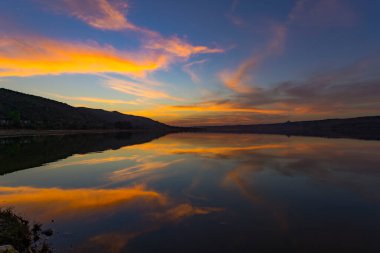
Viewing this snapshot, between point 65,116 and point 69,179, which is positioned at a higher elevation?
point 65,116

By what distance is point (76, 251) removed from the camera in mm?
9852

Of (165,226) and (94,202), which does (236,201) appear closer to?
(165,226)

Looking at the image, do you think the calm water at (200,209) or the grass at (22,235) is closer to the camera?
the grass at (22,235)

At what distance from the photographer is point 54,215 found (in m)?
13.5

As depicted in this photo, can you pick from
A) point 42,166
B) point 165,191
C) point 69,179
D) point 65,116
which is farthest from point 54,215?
point 65,116

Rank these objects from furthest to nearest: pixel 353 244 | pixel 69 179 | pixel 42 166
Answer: pixel 42 166 → pixel 69 179 → pixel 353 244

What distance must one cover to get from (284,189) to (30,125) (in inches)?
4836

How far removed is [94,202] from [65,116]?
192910mm

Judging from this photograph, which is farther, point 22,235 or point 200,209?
point 200,209

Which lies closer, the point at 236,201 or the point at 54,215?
the point at 54,215

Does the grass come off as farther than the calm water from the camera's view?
No

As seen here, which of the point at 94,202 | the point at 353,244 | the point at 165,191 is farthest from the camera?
the point at 165,191

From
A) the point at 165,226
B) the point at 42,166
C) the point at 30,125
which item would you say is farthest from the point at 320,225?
the point at 30,125

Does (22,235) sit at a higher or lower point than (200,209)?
higher
